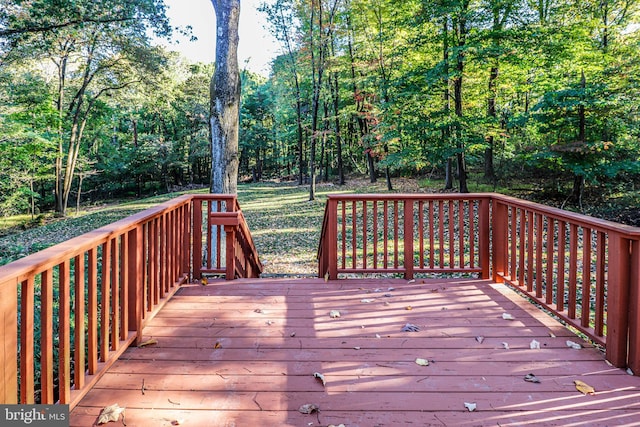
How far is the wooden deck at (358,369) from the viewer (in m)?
1.88

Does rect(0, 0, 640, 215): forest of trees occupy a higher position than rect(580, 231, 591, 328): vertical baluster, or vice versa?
rect(0, 0, 640, 215): forest of trees

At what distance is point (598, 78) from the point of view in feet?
28.9

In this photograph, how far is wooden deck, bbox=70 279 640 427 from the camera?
6.17 ft

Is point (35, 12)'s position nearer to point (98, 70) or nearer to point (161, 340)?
point (98, 70)

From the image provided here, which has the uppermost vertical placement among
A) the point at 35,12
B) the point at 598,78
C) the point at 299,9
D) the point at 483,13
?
the point at 299,9

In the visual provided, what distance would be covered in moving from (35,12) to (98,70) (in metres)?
7.57

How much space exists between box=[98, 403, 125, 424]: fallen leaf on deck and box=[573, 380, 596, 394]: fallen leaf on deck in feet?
7.84

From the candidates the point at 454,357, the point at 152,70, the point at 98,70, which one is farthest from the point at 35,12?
the point at 454,357

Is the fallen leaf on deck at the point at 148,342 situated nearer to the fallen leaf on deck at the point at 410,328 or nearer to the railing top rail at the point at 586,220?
the fallen leaf on deck at the point at 410,328

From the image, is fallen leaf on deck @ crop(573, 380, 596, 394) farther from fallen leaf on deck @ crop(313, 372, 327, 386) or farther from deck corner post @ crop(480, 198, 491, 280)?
deck corner post @ crop(480, 198, 491, 280)

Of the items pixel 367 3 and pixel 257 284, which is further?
pixel 367 3

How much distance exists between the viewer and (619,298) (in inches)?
90.0

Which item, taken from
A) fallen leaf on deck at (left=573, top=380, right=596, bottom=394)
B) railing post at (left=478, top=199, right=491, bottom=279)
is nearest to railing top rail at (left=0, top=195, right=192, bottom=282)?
fallen leaf on deck at (left=573, top=380, right=596, bottom=394)

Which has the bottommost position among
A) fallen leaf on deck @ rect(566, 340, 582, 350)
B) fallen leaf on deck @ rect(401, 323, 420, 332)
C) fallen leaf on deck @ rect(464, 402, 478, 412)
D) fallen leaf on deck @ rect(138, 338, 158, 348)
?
fallen leaf on deck @ rect(464, 402, 478, 412)
